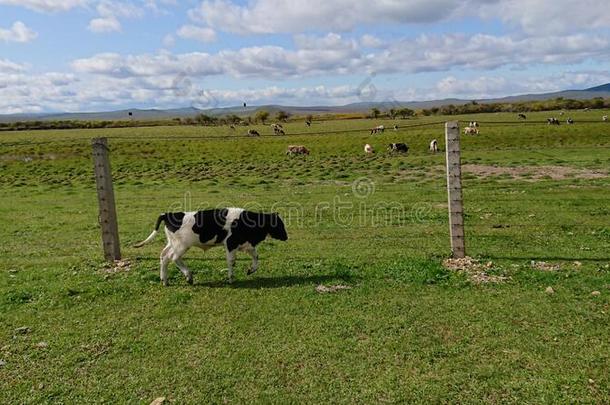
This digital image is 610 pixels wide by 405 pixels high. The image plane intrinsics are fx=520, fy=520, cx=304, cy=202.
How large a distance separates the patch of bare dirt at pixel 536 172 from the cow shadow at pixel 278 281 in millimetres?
20917

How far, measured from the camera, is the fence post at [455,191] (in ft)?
40.7

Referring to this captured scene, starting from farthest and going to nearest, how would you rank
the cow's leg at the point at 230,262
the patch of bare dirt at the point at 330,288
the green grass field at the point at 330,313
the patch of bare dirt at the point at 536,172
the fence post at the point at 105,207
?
the patch of bare dirt at the point at 536,172
the fence post at the point at 105,207
the cow's leg at the point at 230,262
the patch of bare dirt at the point at 330,288
the green grass field at the point at 330,313

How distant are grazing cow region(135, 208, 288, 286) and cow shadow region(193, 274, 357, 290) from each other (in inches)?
8.9

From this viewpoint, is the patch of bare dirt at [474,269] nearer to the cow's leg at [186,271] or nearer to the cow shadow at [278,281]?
the cow shadow at [278,281]

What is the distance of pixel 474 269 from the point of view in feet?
37.8

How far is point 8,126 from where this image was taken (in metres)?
94.8

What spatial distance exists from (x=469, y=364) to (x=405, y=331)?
1.36 m

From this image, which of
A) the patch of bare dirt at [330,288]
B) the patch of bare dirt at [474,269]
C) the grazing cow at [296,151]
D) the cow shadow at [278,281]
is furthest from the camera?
the grazing cow at [296,151]

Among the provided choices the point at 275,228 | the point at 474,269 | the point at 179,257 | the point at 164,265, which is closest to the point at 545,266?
the point at 474,269

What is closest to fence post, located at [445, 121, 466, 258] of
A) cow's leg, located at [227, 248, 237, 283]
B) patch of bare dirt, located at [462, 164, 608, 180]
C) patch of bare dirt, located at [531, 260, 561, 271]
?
patch of bare dirt, located at [531, 260, 561, 271]

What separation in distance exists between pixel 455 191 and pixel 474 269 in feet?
6.47

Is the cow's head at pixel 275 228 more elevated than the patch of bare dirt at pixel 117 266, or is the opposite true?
the cow's head at pixel 275 228

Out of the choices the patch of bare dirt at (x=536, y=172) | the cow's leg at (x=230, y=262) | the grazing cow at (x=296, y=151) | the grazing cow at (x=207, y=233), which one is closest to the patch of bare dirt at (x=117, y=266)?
the grazing cow at (x=207, y=233)

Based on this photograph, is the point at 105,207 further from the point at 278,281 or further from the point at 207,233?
the point at 278,281
